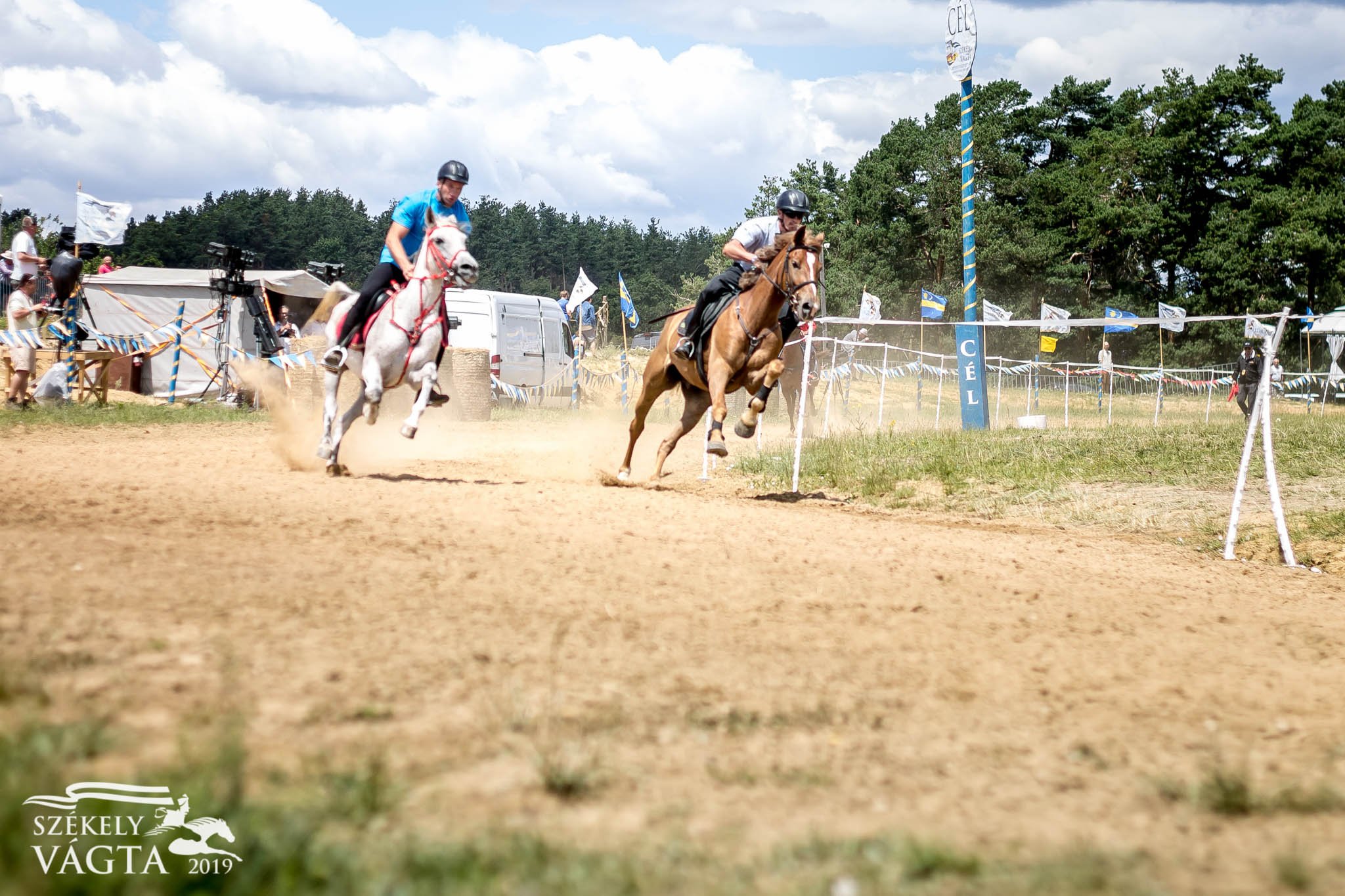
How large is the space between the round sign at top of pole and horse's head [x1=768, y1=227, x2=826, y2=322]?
43.7 feet

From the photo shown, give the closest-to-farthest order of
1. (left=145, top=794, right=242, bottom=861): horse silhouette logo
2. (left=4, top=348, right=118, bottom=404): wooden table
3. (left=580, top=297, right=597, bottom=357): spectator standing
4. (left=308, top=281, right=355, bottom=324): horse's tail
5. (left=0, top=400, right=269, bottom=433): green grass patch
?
(left=145, top=794, right=242, bottom=861): horse silhouette logo < (left=308, top=281, right=355, bottom=324): horse's tail < (left=0, top=400, right=269, bottom=433): green grass patch < (left=4, top=348, right=118, bottom=404): wooden table < (left=580, top=297, right=597, bottom=357): spectator standing

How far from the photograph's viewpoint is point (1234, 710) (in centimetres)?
492

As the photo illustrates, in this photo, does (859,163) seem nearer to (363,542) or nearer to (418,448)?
(418,448)

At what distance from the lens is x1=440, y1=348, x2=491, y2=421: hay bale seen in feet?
81.1

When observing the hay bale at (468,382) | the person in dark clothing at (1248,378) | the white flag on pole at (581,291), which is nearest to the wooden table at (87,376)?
the hay bale at (468,382)

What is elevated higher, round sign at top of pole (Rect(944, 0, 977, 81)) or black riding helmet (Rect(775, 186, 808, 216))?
round sign at top of pole (Rect(944, 0, 977, 81))

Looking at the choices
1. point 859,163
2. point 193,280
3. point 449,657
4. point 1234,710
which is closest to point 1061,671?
point 1234,710

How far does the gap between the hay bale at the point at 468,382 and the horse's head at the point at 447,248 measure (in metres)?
13.3

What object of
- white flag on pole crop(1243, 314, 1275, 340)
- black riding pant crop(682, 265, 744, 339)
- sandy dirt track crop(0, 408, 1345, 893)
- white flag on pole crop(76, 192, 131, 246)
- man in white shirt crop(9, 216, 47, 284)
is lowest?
sandy dirt track crop(0, 408, 1345, 893)

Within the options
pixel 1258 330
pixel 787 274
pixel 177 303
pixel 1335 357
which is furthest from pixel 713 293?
pixel 1335 357

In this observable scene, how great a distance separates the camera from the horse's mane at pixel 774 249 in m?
11.4

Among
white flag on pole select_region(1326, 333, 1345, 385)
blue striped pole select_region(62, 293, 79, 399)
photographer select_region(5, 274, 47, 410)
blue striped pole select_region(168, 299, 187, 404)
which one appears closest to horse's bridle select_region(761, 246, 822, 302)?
photographer select_region(5, 274, 47, 410)

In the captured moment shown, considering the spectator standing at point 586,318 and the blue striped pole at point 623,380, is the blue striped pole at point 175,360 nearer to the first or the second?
the blue striped pole at point 623,380

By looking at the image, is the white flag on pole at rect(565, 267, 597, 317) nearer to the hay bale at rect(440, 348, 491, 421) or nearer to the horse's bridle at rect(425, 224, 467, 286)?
the hay bale at rect(440, 348, 491, 421)
